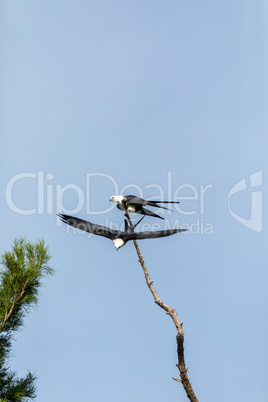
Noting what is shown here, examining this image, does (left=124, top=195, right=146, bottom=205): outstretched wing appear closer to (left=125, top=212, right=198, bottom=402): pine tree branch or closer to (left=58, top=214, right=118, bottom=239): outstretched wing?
(left=125, top=212, right=198, bottom=402): pine tree branch

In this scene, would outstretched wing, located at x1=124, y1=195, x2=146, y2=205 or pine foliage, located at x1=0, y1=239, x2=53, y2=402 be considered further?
outstretched wing, located at x1=124, y1=195, x2=146, y2=205

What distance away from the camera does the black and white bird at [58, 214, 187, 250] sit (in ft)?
16.3

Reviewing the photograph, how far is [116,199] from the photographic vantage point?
5.56 metres

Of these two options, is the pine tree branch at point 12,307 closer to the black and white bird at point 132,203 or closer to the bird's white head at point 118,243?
the bird's white head at point 118,243

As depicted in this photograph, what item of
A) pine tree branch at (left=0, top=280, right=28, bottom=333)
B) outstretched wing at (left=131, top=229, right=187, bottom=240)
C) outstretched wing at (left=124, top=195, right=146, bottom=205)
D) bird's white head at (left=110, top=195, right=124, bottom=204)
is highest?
outstretched wing at (left=124, top=195, right=146, bottom=205)

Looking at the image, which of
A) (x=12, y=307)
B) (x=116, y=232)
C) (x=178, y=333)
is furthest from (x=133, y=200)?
(x=12, y=307)

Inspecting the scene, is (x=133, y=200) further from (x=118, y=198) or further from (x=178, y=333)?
(x=178, y=333)

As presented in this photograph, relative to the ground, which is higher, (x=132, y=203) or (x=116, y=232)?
(x=132, y=203)

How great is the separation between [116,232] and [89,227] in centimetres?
31

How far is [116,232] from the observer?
516cm

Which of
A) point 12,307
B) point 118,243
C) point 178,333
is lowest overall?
point 12,307

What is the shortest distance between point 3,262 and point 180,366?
6.93 feet

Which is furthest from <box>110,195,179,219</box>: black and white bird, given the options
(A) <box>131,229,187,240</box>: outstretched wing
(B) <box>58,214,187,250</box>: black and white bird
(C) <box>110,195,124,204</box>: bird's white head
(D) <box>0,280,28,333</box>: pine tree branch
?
(D) <box>0,280,28,333</box>: pine tree branch

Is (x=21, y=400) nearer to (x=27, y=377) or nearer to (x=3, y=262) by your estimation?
(x=27, y=377)
